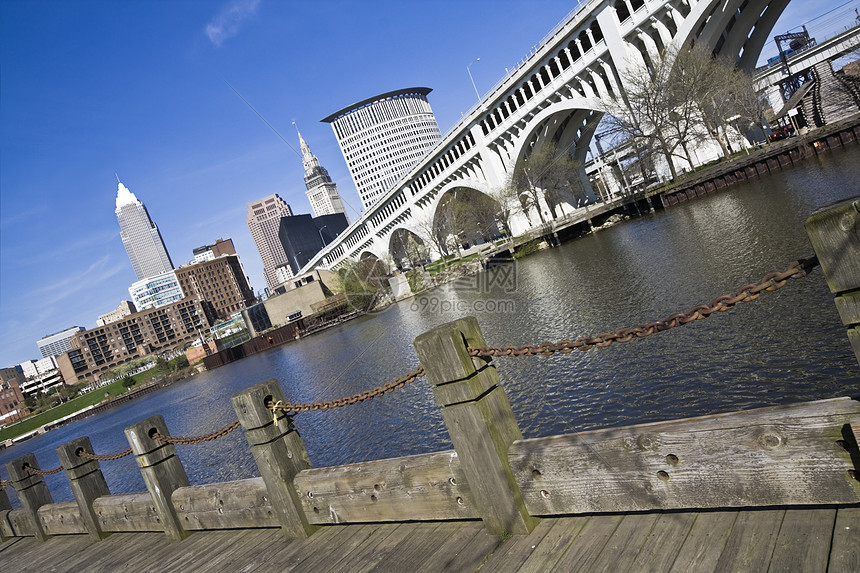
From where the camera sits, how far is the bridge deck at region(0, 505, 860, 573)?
247 centimetres

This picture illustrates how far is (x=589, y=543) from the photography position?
312cm

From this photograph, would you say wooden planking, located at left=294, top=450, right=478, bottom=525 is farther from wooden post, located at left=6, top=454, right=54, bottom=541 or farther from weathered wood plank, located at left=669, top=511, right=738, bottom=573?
wooden post, located at left=6, top=454, right=54, bottom=541

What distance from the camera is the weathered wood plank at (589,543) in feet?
9.85

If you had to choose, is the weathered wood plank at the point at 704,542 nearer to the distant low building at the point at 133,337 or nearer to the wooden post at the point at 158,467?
the wooden post at the point at 158,467

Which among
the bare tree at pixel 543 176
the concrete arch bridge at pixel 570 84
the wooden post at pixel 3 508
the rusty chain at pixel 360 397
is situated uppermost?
the concrete arch bridge at pixel 570 84

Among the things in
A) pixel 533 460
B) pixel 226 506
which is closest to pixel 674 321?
pixel 533 460

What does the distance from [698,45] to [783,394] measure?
4356 cm

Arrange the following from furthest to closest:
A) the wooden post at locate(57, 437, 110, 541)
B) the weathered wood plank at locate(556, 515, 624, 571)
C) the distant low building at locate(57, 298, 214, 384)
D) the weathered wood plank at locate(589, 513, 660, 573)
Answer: the distant low building at locate(57, 298, 214, 384), the wooden post at locate(57, 437, 110, 541), the weathered wood plank at locate(556, 515, 624, 571), the weathered wood plank at locate(589, 513, 660, 573)

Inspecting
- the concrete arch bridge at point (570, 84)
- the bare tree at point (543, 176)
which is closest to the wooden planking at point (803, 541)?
the concrete arch bridge at point (570, 84)

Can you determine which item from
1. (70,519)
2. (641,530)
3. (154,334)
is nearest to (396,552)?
(641,530)

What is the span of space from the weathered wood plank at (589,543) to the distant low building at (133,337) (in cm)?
18362

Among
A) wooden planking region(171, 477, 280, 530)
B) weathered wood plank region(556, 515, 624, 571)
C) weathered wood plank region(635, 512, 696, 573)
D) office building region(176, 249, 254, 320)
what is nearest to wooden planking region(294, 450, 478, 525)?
wooden planking region(171, 477, 280, 530)

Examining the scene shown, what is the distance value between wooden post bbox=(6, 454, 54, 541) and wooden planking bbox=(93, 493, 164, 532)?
5.37ft

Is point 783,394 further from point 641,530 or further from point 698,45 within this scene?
point 698,45
